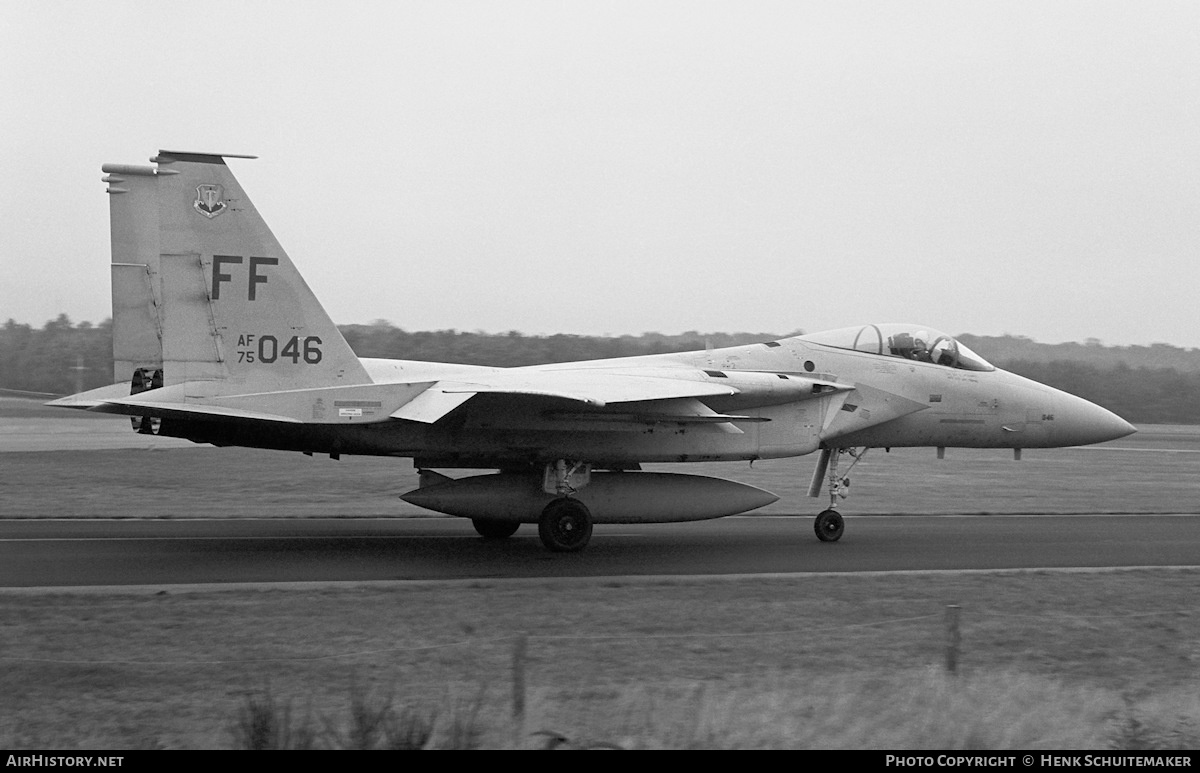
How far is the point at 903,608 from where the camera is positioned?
10625mm

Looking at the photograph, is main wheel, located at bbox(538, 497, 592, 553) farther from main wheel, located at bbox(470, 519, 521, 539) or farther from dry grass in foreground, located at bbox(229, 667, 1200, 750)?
dry grass in foreground, located at bbox(229, 667, 1200, 750)

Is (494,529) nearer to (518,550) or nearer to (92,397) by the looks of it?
(518,550)

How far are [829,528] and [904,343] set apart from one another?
9.87 ft

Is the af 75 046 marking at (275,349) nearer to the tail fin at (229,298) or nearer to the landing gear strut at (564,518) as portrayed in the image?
the tail fin at (229,298)

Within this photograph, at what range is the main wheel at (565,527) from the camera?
13.8 meters

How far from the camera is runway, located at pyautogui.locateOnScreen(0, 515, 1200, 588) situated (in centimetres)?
1205

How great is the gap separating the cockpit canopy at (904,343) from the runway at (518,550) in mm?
2590

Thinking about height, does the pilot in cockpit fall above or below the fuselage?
above

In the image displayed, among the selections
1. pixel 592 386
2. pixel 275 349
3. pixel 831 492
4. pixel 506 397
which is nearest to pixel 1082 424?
pixel 831 492

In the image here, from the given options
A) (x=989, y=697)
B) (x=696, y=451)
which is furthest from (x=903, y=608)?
(x=696, y=451)

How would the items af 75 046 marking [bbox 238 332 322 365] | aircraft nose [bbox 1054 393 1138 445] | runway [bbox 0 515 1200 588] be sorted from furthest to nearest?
aircraft nose [bbox 1054 393 1138 445] → af 75 046 marking [bbox 238 332 322 365] → runway [bbox 0 515 1200 588]

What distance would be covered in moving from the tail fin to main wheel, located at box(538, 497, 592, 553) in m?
2.85

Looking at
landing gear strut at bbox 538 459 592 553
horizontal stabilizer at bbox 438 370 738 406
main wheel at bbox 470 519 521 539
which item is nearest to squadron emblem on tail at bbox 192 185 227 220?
horizontal stabilizer at bbox 438 370 738 406
